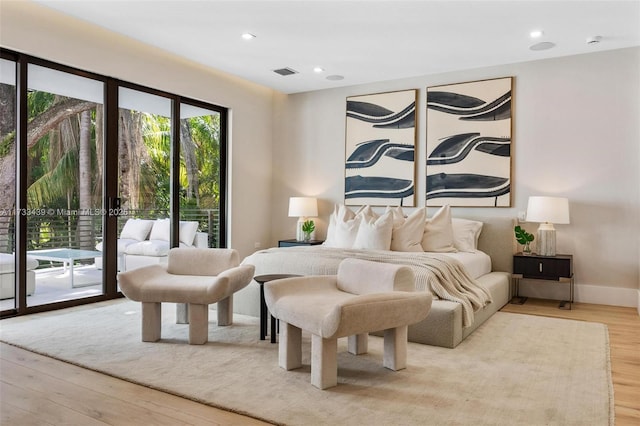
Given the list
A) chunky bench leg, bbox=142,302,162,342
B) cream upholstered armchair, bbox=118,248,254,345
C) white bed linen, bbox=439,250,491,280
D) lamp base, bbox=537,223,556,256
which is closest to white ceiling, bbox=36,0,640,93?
lamp base, bbox=537,223,556,256

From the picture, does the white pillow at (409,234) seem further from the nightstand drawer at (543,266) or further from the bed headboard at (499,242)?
the nightstand drawer at (543,266)

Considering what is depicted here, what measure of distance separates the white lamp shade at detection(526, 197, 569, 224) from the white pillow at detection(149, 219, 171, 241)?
3.97 m

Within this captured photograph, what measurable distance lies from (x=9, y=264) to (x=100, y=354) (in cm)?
177

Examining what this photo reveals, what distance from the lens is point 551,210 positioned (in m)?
4.65

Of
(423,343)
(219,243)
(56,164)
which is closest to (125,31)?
(56,164)

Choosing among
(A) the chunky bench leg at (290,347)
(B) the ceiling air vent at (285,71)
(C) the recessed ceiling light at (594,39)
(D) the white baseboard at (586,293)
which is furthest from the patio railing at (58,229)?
(C) the recessed ceiling light at (594,39)

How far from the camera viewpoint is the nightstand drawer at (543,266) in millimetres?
4637

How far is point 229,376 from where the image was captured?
262 centimetres

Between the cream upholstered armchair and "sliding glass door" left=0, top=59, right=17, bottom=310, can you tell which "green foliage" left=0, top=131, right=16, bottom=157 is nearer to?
"sliding glass door" left=0, top=59, right=17, bottom=310

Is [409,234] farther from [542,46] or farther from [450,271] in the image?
[542,46]

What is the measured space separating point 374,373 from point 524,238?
297 centimetres

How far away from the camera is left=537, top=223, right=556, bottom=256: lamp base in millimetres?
4781

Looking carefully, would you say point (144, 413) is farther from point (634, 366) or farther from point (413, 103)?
point (413, 103)

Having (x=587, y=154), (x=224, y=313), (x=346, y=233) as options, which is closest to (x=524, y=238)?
(x=587, y=154)
